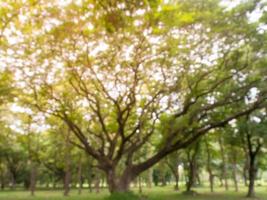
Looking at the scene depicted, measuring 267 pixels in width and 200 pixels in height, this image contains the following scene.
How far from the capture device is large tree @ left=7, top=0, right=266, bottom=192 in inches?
525

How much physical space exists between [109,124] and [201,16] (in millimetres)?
10757

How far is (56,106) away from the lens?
65.8 feet

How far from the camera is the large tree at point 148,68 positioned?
1334 centimetres

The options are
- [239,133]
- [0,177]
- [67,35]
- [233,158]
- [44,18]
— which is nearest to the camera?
[44,18]

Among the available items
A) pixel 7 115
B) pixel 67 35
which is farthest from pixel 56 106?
pixel 7 115

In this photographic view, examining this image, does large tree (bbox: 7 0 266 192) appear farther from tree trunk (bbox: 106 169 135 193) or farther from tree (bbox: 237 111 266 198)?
tree (bbox: 237 111 266 198)

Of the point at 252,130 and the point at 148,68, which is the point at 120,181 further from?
the point at 252,130

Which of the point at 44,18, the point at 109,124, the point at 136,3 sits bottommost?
the point at 136,3

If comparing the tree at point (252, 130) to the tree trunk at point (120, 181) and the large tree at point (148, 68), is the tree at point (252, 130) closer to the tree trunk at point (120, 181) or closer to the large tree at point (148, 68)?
the large tree at point (148, 68)

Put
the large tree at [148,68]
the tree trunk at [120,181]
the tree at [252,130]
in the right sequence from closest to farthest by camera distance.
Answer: the large tree at [148,68] < the tree trunk at [120,181] < the tree at [252,130]

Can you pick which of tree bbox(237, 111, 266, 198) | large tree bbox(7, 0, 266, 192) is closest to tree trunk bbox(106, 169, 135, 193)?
large tree bbox(7, 0, 266, 192)

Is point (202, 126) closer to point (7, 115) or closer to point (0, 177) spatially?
point (7, 115)

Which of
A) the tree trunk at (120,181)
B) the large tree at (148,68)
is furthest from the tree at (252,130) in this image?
the tree trunk at (120,181)

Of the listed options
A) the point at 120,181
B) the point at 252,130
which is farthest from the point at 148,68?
the point at 252,130
